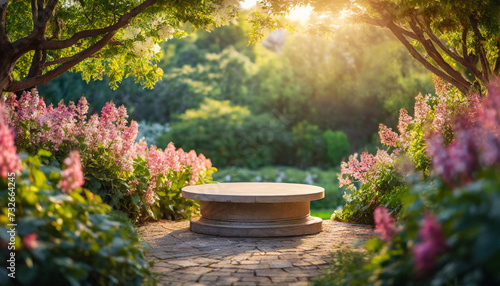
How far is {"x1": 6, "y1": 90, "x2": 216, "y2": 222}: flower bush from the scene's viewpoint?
5324 millimetres

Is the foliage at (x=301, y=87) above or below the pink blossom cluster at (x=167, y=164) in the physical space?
above

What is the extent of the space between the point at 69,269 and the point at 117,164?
11.6 feet

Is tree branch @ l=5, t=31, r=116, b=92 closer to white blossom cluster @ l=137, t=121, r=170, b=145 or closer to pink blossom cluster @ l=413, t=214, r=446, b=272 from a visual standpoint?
pink blossom cluster @ l=413, t=214, r=446, b=272

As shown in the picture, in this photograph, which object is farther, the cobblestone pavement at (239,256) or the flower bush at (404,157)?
the flower bush at (404,157)

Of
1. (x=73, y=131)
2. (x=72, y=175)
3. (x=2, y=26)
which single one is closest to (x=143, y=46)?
(x=73, y=131)

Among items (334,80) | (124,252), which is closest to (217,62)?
(334,80)

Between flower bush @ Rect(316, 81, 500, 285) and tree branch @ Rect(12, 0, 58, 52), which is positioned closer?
flower bush @ Rect(316, 81, 500, 285)

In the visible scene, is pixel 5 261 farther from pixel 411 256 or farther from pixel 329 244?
pixel 329 244

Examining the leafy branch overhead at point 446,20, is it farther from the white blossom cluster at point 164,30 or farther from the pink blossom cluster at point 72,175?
the pink blossom cluster at point 72,175

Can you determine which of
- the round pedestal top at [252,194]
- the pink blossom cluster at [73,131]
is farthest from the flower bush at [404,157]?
the pink blossom cluster at [73,131]

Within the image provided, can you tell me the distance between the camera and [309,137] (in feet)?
55.9

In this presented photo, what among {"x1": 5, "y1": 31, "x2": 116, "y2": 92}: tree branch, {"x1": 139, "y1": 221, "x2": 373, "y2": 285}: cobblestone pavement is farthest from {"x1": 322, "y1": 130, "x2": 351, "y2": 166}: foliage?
{"x1": 5, "y1": 31, "x2": 116, "y2": 92}: tree branch

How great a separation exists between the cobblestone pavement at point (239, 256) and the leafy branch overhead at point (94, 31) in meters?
2.44

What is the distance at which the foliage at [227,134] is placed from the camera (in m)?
16.4
